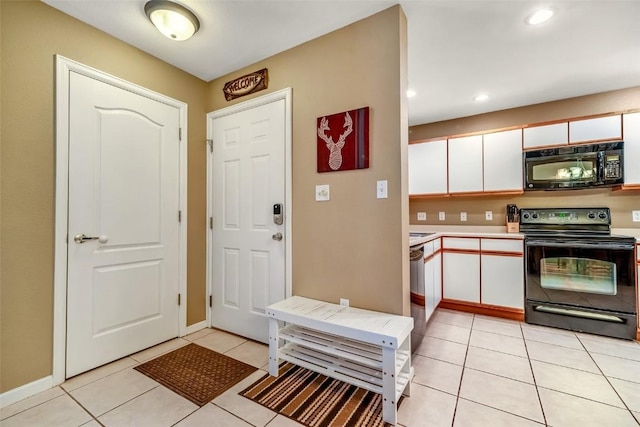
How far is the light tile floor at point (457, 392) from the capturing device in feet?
4.77

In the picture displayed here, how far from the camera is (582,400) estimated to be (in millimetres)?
1591

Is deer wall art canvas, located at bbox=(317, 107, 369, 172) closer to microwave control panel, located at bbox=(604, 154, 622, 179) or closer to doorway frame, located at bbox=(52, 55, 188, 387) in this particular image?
doorway frame, located at bbox=(52, 55, 188, 387)

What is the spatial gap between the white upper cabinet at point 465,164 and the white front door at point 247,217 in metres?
2.32

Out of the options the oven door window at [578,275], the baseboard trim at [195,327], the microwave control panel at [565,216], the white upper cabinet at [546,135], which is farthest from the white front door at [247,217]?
the microwave control panel at [565,216]

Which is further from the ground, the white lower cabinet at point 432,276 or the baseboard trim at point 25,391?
the white lower cabinet at point 432,276

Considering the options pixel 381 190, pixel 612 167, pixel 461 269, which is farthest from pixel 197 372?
pixel 612 167

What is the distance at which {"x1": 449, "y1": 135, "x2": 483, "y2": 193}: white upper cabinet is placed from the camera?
330cm

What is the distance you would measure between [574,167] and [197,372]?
13.0 feet

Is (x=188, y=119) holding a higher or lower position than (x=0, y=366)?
higher

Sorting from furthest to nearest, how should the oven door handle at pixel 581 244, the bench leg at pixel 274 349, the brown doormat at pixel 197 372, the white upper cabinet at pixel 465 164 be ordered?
1. the white upper cabinet at pixel 465 164
2. the oven door handle at pixel 581 244
3. the bench leg at pixel 274 349
4. the brown doormat at pixel 197 372

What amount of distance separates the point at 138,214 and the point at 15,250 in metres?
0.70

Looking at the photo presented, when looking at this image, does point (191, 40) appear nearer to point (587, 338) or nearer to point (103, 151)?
point (103, 151)

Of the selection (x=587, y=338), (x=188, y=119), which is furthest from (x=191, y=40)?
(x=587, y=338)

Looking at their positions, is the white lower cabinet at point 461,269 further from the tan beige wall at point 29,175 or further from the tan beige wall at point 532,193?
the tan beige wall at point 29,175
